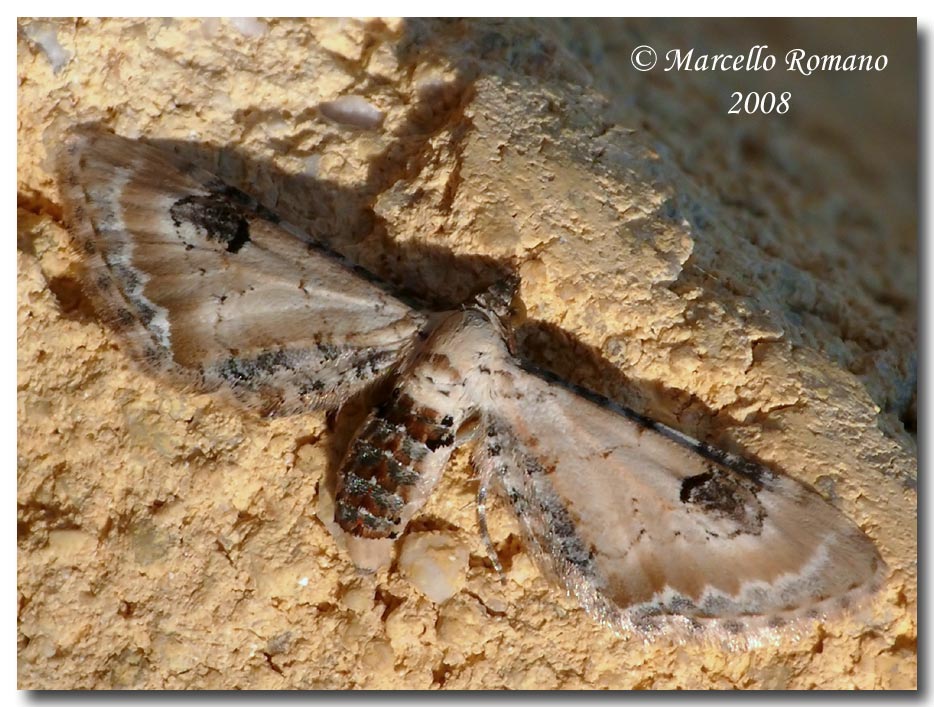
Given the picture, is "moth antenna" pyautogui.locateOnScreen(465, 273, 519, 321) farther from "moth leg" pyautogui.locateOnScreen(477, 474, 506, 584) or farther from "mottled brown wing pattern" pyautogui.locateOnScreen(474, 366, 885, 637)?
"moth leg" pyautogui.locateOnScreen(477, 474, 506, 584)

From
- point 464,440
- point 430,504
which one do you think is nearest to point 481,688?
point 430,504

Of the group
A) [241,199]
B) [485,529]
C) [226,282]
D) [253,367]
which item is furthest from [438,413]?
[241,199]

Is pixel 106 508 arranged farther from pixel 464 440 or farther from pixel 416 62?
pixel 416 62

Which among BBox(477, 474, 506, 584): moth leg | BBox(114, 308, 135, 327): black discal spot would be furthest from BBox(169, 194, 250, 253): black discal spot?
BBox(477, 474, 506, 584): moth leg

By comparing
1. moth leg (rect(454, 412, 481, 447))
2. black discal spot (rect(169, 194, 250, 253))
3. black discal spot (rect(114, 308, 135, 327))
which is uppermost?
black discal spot (rect(169, 194, 250, 253))

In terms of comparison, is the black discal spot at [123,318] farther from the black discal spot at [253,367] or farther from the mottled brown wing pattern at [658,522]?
the mottled brown wing pattern at [658,522]

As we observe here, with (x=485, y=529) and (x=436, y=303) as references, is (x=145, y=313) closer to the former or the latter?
(x=436, y=303)
